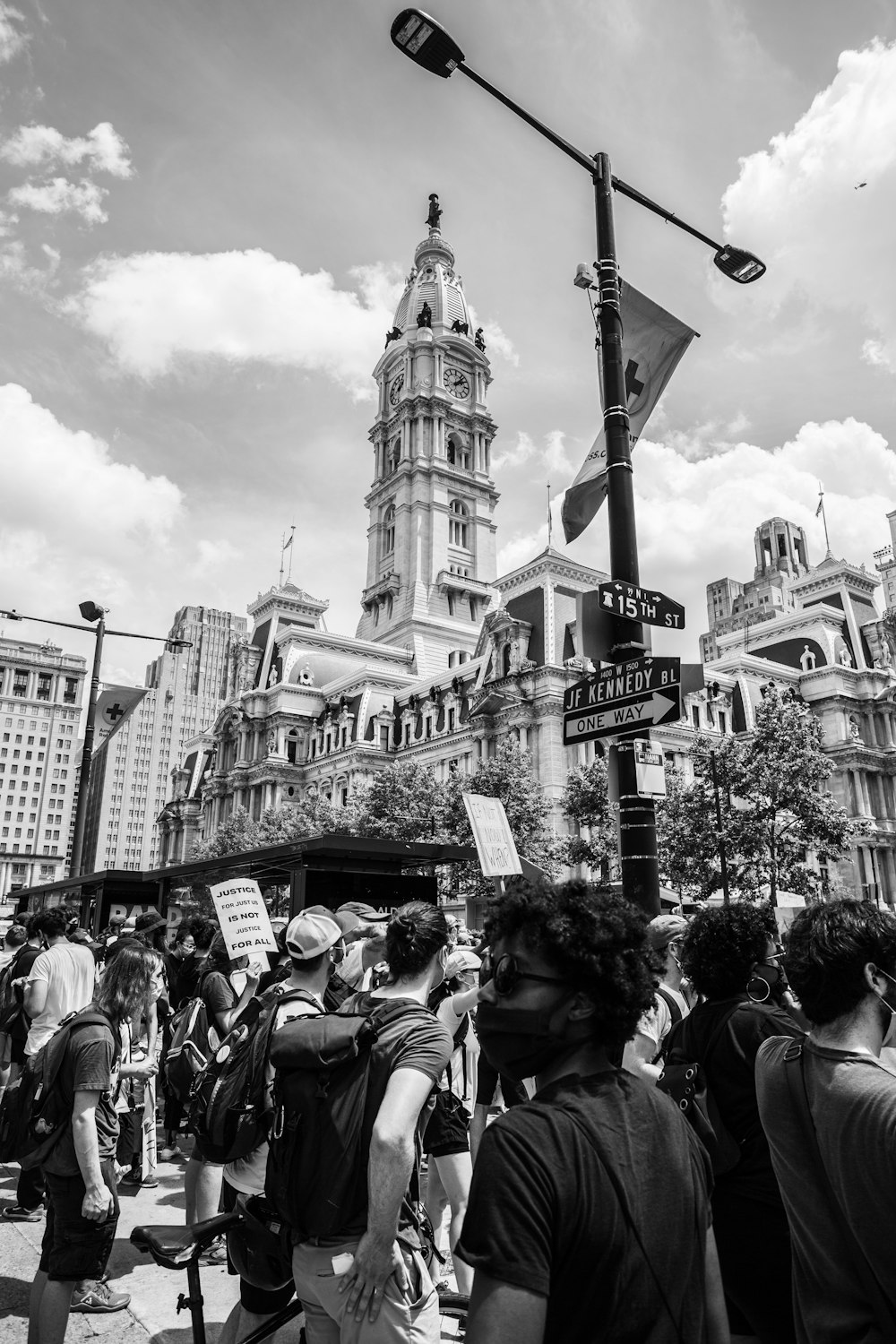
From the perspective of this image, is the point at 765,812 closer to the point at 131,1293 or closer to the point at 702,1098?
the point at 131,1293

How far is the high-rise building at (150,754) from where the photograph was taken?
167375mm

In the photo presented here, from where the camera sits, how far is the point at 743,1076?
13.3ft

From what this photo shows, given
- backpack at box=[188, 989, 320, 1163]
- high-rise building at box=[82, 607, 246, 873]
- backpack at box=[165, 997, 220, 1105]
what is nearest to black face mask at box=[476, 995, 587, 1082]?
backpack at box=[188, 989, 320, 1163]

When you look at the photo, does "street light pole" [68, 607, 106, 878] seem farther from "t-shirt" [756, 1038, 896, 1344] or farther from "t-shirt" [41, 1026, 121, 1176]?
"t-shirt" [756, 1038, 896, 1344]

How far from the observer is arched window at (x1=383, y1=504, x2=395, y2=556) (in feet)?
335

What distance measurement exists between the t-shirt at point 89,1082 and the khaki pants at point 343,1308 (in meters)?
2.50

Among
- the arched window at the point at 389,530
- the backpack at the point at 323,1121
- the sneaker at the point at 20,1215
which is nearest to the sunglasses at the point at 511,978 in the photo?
the backpack at the point at 323,1121

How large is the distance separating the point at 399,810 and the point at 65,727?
117998 mm

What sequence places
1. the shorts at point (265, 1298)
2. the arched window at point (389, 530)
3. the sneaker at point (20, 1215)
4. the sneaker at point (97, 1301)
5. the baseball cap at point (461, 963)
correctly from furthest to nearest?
the arched window at point (389, 530) → the baseball cap at point (461, 963) → the sneaker at point (20, 1215) → the sneaker at point (97, 1301) → the shorts at point (265, 1298)

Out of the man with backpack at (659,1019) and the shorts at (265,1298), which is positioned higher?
the man with backpack at (659,1019)

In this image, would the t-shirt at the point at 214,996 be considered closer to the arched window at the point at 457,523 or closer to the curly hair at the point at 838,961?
the curly hair at the point at 838,961

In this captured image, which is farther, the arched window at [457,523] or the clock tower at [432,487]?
the arched window at [457,523]

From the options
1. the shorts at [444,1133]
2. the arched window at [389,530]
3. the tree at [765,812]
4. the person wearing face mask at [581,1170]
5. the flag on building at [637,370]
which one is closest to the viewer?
the person wearing face mask at [581,1170]

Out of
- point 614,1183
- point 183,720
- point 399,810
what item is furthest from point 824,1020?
point 183,720
